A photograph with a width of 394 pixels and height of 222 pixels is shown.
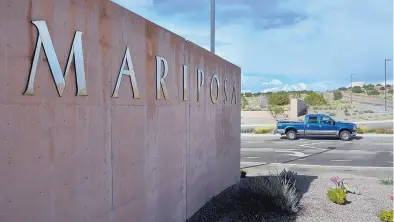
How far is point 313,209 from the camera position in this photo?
880 cm

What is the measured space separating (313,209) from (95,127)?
19.8ft

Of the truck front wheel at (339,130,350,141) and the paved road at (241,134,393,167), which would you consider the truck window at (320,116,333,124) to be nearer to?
the truck front wheel at (339,130,350,141)

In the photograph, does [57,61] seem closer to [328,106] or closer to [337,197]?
[337,197]

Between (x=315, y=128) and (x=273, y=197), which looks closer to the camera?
(x=273, y=197)

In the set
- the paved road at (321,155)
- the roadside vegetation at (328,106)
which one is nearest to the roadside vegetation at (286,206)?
the paved road at (321,155)

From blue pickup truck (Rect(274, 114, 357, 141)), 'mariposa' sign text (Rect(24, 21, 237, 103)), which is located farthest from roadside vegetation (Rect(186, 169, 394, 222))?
blue pickup truck (Rect(274, 114, 357, 141))

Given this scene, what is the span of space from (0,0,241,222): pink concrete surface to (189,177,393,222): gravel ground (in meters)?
0.60

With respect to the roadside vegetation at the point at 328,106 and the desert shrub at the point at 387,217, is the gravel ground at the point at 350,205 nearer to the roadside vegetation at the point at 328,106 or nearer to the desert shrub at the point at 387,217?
the desert shrub at the point at 387,217

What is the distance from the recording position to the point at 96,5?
172 inches

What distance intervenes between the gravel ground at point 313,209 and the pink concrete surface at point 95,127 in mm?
602

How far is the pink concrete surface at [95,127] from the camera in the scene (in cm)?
326

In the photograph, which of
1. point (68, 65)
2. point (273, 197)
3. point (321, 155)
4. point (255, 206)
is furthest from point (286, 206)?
point (321, 155)

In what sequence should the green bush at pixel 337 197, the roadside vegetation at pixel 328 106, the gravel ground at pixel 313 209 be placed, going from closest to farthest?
the gravel ground at pixel 313 209
the green bush at pixel 337 197
the roadside vegetation at pixel 328 106

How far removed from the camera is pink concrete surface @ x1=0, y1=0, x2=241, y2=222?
326 cm
